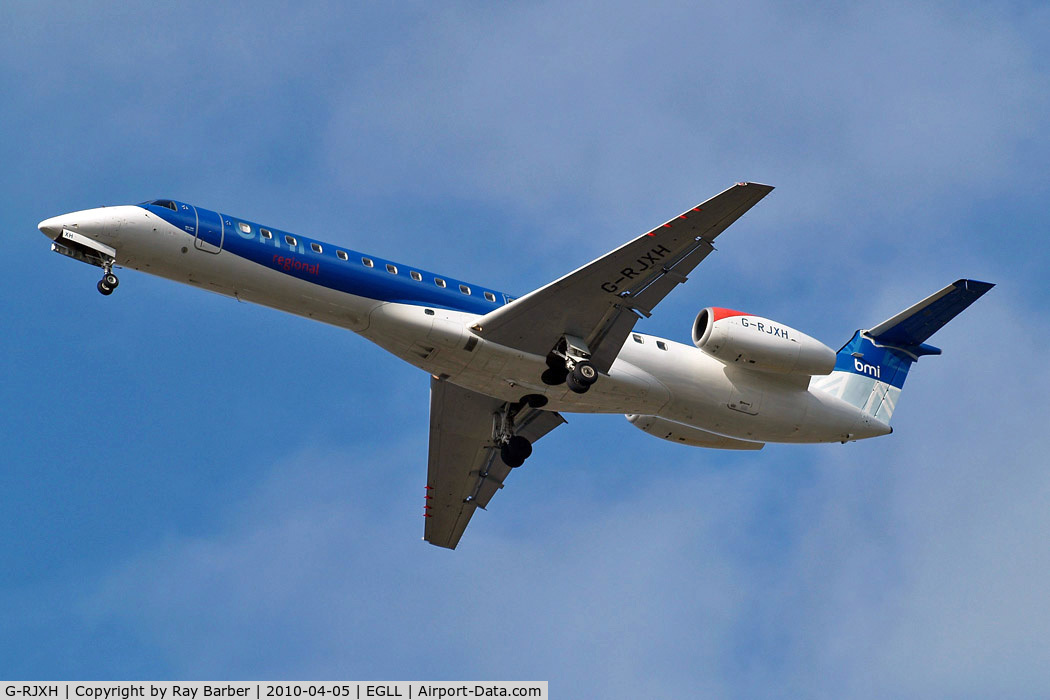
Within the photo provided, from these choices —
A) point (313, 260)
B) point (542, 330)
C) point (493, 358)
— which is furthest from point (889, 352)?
point (313, 260)

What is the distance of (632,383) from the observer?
26.9 meters

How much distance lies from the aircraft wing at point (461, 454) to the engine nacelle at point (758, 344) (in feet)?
13.8

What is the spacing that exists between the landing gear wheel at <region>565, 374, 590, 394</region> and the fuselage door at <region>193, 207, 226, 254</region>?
7348mm

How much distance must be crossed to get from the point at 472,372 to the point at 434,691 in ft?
22.1

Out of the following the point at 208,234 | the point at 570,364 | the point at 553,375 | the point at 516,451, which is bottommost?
the point at 516,451

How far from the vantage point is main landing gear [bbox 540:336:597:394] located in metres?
25.8

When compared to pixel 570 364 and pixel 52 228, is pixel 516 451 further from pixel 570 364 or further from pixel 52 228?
pixel 52 228

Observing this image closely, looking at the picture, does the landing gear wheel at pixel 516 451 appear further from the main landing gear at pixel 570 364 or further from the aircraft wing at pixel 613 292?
the aircraft wing at pixel 613 292

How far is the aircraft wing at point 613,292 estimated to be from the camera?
2442cm

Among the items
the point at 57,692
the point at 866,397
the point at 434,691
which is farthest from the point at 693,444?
the point at 57,692

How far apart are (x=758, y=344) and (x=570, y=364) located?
14.5 ft

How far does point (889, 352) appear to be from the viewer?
31.5 meters

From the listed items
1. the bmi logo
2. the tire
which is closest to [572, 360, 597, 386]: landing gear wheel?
the tire

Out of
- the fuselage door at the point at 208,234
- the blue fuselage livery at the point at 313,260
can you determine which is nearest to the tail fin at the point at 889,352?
the blue fuselage livery at the point at 313,260
